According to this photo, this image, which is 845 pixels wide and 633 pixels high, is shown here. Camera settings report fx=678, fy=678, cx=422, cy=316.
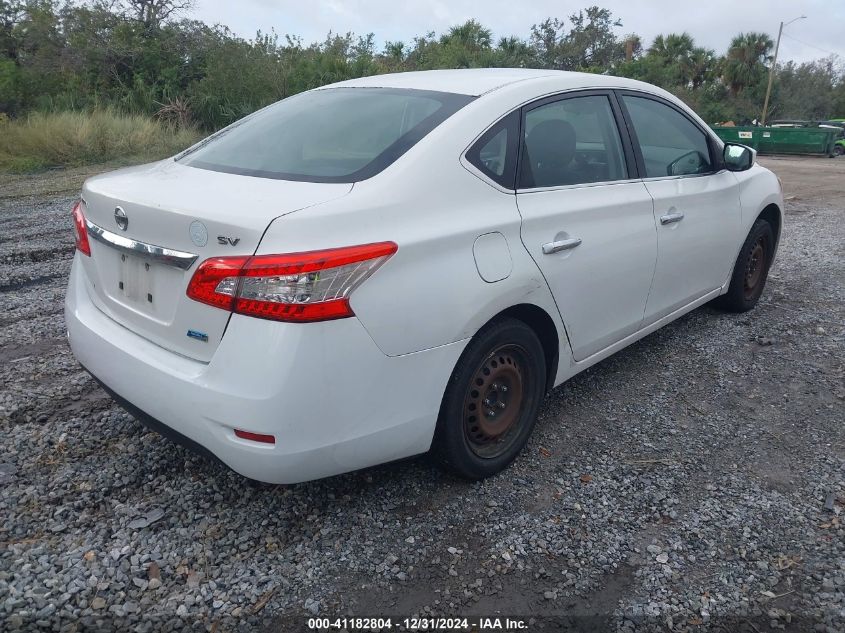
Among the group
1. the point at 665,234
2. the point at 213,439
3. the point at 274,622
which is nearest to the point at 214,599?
the point at 274,622

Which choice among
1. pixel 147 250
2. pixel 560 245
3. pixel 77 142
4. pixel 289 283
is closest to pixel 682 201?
pixel 560 245

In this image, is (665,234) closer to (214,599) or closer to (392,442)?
(392,442)

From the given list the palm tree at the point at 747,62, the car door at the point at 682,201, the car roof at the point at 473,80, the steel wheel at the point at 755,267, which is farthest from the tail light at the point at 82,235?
the palm tree at the point at 747,62

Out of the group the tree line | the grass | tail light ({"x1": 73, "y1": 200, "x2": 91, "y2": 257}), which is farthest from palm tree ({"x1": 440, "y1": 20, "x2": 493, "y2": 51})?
tail light ({"x1": 73, "y1": 200, "x2": 91, "y2": 257})

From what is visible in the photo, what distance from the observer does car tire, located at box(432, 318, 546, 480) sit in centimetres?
263

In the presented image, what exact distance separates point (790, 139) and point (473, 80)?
26.2 m

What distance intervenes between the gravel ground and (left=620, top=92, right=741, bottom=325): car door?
607mm

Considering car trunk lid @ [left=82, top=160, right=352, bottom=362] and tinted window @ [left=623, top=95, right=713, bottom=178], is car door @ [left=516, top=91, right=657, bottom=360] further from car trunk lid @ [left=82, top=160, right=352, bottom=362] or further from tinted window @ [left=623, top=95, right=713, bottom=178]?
car trunk lid @ [left=82, top=160, right=352, bottom=362]

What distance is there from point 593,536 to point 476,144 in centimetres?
160

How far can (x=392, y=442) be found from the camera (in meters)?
2.44

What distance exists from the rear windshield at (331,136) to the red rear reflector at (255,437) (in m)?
0.94

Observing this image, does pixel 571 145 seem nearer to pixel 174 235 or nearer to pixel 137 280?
pixel 174 235

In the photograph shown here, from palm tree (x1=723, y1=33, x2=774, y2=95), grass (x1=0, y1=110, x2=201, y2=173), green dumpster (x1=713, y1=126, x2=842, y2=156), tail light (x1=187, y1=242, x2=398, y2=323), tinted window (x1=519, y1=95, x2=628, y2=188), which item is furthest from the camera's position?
palm tree (x1=723, y1=33, x2=774, y2=95)

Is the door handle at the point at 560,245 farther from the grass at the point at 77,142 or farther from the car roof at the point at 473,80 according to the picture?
the grass at the point at 77,142
